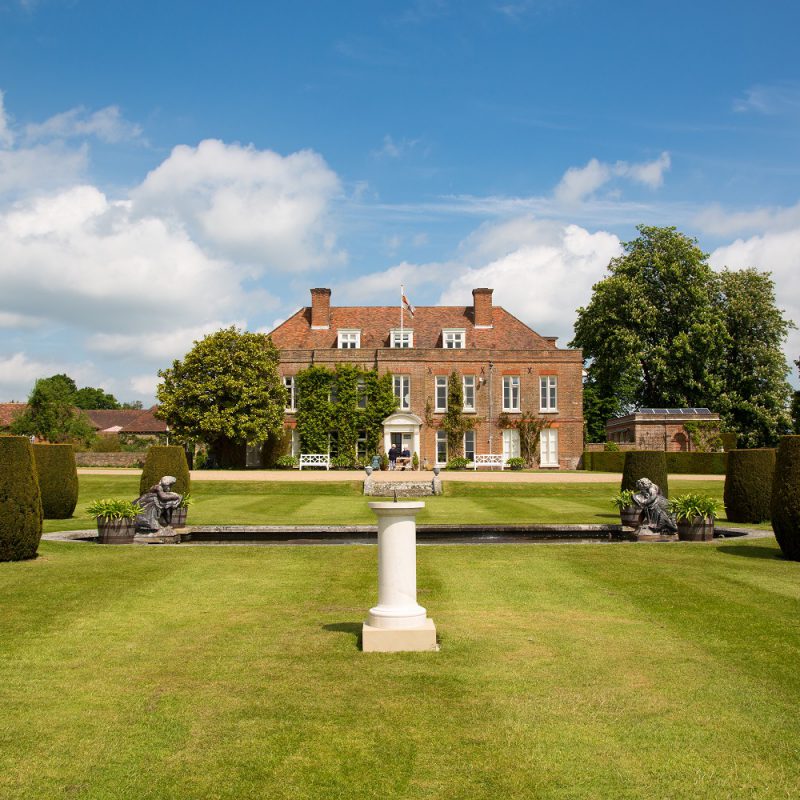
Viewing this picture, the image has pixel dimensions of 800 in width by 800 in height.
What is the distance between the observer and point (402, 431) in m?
46.8

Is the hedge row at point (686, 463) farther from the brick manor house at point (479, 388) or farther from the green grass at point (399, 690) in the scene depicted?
the green grass at point (399, 690)

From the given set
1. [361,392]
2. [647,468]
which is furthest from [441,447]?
[647,468]

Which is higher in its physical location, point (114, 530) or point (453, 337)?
point (453, 337)

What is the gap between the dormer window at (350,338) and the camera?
49.2 metres

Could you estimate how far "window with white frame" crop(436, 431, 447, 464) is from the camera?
47.3 metres

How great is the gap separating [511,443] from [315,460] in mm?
11633

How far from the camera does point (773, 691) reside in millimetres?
6160

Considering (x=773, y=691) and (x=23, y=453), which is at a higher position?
(x=23, y=453)

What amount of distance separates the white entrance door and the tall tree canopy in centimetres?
778

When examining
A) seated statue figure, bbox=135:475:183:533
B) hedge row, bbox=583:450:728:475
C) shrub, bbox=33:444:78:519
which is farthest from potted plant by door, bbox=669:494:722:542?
hedge row, bbox=583:450:728:475

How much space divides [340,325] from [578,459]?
16742mm

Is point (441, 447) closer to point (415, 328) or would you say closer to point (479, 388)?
point (479, 388)

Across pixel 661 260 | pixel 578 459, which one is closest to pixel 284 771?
pixel 578 459

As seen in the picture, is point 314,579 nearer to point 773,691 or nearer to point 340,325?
point 773,691
